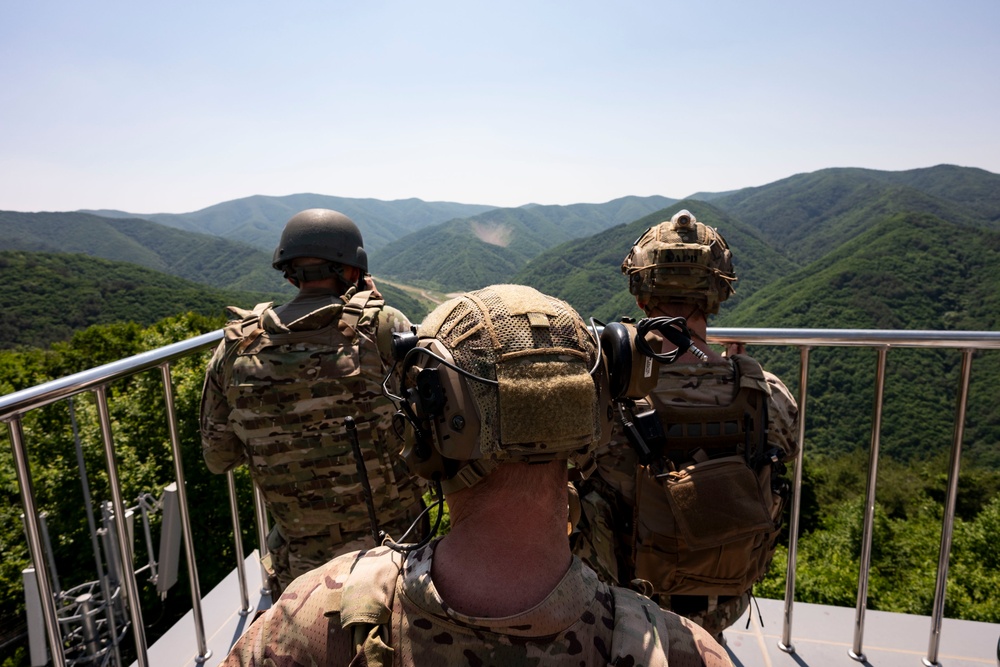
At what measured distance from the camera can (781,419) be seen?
7.97ft

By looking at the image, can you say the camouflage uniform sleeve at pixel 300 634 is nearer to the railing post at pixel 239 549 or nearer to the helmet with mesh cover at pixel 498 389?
the helmet with mesh cover at pixel 498 389

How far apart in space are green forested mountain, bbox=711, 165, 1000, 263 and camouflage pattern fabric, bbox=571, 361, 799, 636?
162891 mm

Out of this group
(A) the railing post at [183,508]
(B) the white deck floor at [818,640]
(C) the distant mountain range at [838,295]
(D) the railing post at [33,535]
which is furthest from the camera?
(C) the distant mountain range at [838,295]

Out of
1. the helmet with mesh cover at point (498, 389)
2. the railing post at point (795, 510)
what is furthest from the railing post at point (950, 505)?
the helmet with mesh cover at point (498, 389)

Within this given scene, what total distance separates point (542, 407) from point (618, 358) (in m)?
0.27

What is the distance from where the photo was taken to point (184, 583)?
2525cm

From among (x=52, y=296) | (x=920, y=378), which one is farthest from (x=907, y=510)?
(x=52, y=296)

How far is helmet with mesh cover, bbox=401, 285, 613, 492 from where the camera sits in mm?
1213

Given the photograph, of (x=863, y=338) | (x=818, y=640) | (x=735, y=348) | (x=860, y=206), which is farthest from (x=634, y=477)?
(x=860, y=206)

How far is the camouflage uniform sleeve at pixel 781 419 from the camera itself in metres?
2.42

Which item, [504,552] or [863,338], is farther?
[863,338]

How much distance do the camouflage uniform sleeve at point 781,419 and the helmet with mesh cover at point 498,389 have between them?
54.5 inches

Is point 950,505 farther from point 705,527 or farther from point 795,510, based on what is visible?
point 705,527

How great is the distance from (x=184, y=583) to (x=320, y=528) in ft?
89.0
